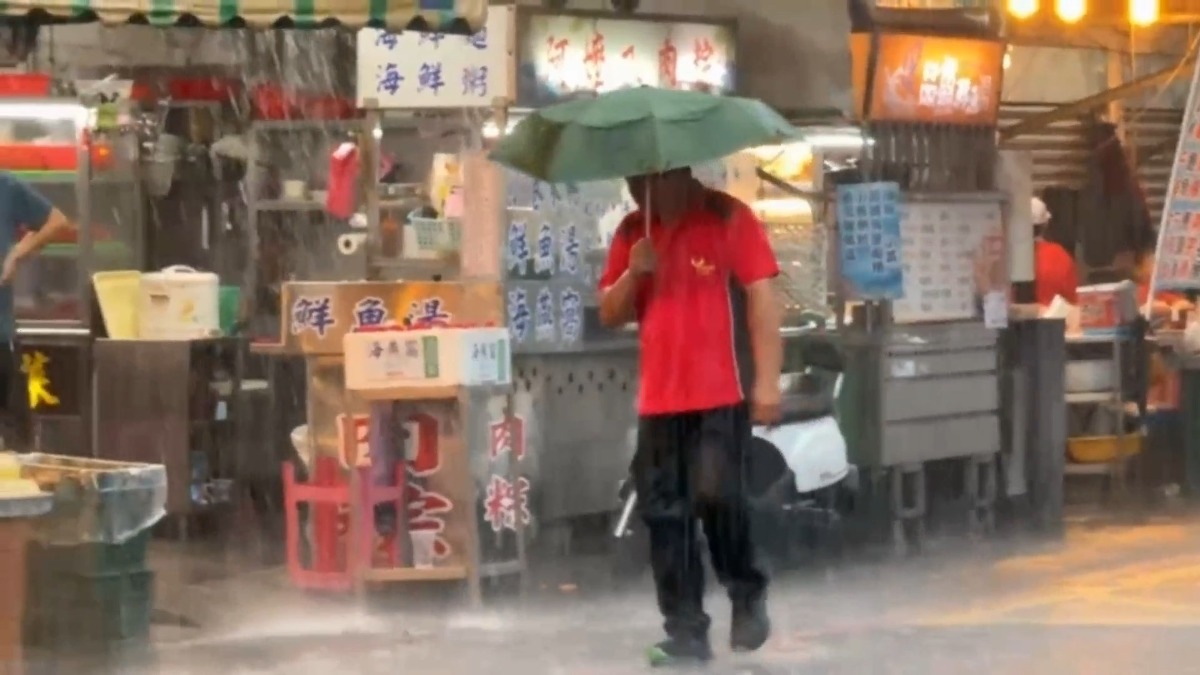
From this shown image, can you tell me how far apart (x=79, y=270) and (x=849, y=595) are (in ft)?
16.4

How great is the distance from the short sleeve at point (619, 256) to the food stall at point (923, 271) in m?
2.99

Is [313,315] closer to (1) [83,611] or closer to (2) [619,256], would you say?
(1) [83,611]

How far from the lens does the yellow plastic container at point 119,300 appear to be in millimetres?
11812

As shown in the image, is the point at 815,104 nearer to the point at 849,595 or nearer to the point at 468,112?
the point at 468,112

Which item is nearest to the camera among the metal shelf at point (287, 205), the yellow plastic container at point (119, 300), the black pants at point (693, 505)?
the black pants at point (693, 505)

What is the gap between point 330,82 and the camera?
14.1 m

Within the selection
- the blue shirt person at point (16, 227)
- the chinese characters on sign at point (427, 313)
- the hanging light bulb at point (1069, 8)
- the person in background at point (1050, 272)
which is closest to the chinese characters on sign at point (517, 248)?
the chinese characters on sign at point (427, 313)

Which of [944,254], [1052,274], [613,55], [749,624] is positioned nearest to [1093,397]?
[1052,274]

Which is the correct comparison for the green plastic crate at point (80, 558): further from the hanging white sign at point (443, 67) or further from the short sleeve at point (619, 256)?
the hanging white sign at point (443, 67)

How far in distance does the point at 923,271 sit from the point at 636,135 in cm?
411

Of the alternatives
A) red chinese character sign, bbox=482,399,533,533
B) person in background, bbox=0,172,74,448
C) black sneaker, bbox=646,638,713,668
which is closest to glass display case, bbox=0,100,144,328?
person in background, bbox=0,172,74,448

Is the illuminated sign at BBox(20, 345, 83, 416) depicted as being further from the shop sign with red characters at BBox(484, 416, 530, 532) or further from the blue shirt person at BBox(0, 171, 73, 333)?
the shop sign with red characters at BBox(484, 416, 530, 532)

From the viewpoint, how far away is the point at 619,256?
8.22m

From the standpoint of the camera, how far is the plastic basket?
10.6 meters
